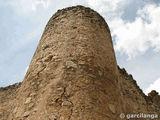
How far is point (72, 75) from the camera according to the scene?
314 cm

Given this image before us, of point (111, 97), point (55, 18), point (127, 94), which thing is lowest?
point (111, 97)

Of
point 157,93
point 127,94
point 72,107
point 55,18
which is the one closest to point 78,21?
point 55,18

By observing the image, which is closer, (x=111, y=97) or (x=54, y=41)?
(x=111, y=97)

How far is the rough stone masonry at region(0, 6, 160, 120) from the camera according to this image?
9.33 feet

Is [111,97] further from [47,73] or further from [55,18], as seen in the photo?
[55,18]

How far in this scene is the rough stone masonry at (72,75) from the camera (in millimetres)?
2844

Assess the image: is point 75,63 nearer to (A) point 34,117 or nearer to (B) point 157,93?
(A) point 34,117

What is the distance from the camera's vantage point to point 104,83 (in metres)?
3.29

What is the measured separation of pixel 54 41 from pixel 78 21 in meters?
0.73

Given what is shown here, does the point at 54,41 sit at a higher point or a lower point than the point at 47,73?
higher

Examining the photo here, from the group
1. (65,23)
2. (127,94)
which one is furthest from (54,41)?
(127,94)

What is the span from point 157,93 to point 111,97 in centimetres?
485

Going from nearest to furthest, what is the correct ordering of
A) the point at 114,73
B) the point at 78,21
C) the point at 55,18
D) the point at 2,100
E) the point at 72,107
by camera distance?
the point at 72,107, the point at 114,73, the point at 78,21, the point at 55,18, the point at 2,100

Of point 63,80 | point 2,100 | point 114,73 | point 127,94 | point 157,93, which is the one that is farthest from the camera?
point 157,93
